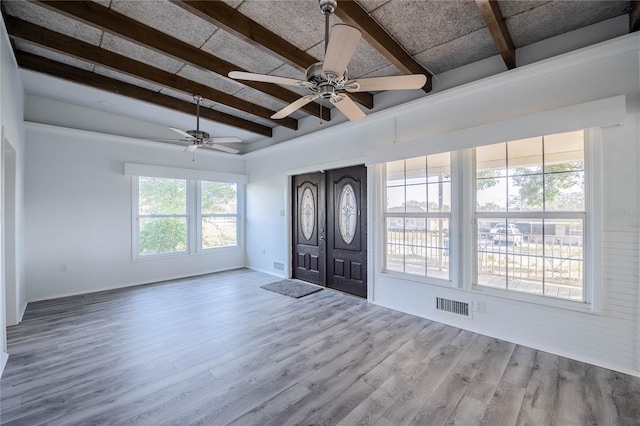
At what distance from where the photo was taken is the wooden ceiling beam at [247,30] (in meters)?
2.28

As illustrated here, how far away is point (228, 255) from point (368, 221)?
12.4 ft

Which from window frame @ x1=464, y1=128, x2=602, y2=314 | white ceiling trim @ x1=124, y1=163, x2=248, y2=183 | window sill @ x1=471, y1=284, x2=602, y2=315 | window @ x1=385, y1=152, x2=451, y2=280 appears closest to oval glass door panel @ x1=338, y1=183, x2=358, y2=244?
window @ x1=385, y1=152, x2=451, y2=280

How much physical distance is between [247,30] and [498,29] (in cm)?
224

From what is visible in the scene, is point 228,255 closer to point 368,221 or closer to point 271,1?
point 368,221

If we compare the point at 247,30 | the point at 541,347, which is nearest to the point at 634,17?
the point at 541,347

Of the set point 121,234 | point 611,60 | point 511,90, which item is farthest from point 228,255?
point 611,60

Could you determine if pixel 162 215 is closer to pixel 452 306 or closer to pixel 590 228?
pixel 452 306

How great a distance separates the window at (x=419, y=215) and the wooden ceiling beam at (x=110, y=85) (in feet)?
10.3

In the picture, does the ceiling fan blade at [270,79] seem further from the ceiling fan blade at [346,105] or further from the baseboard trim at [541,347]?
the baseboard trim at [541,347]

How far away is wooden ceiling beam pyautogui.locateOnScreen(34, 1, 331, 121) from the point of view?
93.5 inches

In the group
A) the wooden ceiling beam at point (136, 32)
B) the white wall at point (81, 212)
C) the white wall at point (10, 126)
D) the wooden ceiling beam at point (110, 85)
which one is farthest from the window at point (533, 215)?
the white wall at point (81, 212)

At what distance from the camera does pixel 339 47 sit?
70.4 inches

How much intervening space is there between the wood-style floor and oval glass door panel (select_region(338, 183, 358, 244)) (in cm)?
141

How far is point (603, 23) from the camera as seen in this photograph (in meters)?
2.55
